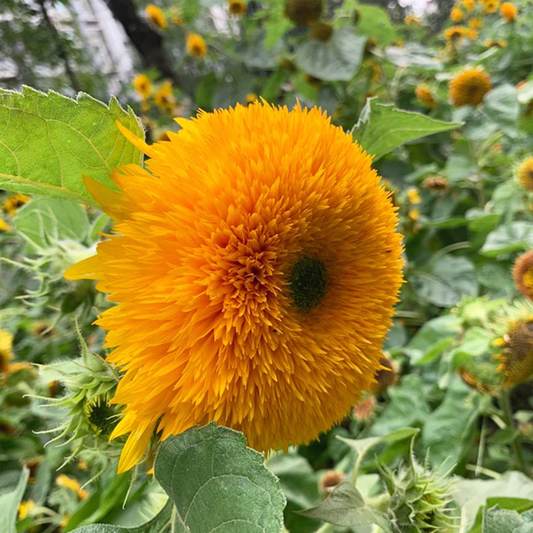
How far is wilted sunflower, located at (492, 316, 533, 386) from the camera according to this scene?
0.55m

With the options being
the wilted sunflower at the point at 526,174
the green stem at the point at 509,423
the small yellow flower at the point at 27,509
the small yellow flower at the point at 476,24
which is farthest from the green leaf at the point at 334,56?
the small yellow flower at the point at 476,24

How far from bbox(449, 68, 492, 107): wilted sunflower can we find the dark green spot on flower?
38.3 inches

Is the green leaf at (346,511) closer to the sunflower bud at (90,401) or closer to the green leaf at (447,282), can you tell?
the sunflower bud at (90,401)

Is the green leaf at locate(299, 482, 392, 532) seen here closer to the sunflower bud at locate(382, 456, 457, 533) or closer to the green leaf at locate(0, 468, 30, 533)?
the sunflower bud at locate(382, 456, 457, 533)

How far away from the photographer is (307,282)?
346 millimetres

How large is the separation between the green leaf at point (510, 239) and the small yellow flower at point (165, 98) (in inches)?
64.4

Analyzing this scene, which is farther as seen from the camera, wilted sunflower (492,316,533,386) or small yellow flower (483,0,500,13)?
small yellow flower (483,0,500,13)

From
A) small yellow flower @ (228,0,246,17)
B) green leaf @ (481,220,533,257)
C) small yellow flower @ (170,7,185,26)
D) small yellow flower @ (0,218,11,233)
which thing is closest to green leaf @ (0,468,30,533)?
green leaf @ (481,220,533,257)

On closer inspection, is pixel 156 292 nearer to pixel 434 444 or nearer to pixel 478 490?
pixel 478 490

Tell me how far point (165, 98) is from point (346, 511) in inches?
80.1

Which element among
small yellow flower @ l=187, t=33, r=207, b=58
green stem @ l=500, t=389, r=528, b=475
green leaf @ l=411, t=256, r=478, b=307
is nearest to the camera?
green stem @ l=500, t=389, r=528, b=475

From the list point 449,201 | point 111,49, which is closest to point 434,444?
point 449,201

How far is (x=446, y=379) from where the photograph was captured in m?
0.68

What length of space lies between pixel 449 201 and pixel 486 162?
0.13m
